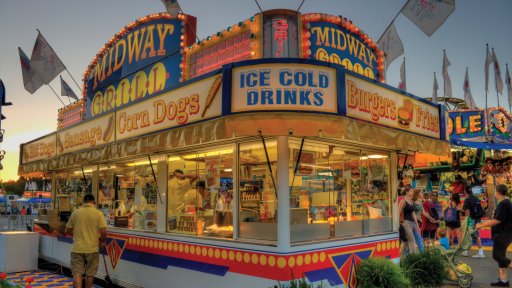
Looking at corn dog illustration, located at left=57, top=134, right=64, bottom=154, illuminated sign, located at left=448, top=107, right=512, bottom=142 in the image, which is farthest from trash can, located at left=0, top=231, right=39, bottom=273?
illuminated sign, located at left=448, top=107, right=512, bottom=142

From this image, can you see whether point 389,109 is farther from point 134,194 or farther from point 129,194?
point 129,194

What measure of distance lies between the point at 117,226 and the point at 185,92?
4066mm

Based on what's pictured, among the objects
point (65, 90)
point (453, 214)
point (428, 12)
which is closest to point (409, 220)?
point (453, 214)

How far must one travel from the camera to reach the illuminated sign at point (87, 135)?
29.5 ft

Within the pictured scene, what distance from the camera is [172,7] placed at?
824 centimetres

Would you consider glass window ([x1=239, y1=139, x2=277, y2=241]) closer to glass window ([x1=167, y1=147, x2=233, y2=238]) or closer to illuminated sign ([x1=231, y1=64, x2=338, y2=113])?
glass window ([x1=167, y1=147, x2=233, y2=238])

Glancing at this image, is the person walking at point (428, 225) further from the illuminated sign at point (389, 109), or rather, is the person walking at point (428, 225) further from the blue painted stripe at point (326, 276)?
the blue painted stripe at point (326, 276)

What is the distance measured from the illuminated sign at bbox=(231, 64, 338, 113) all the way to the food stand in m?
0.02

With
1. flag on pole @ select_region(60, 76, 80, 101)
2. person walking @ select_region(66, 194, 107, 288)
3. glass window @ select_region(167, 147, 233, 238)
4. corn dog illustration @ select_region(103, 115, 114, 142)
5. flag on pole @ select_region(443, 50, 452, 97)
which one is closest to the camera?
glass window @ select_region(167, 147, 233, 238)

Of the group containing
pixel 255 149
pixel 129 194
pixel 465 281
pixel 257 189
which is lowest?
pixel 465 281

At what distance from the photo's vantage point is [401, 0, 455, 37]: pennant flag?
25.8ft

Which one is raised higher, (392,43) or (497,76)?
(497,76)

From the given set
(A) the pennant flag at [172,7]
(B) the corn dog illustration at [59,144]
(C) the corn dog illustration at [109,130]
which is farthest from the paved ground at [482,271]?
(B) the corn dog illustration at [59,144]

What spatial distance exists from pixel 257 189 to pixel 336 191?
1574 mm
